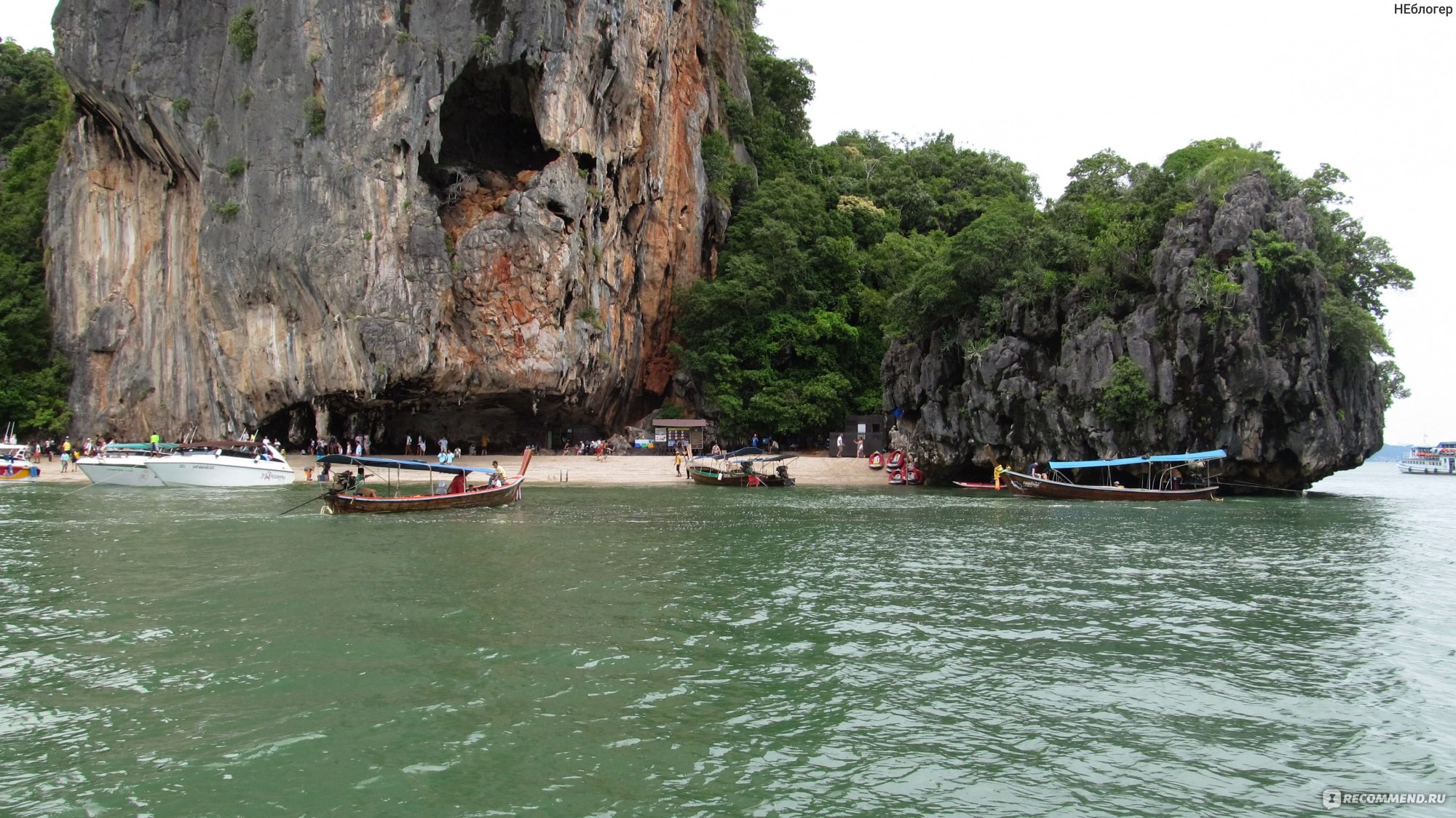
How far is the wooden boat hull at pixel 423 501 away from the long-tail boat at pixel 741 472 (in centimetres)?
1142

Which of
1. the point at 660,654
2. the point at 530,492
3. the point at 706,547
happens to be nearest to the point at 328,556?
the point at 706,547

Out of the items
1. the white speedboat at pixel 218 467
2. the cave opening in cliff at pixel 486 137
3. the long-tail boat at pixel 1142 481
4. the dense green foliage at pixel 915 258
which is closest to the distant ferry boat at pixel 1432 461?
the dense green foliage at pixel 915 258

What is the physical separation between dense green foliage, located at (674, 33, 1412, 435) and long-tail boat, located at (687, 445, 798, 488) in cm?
679

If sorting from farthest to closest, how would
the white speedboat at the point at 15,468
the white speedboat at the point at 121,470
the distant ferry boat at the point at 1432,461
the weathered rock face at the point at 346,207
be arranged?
the distant ferry boat at the point at 1432,461, the weathered rock face at the point at 346,207, the white speedboat at the point at 15,468, the white speedboat at the point at 121,470

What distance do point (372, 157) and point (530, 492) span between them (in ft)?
54.2

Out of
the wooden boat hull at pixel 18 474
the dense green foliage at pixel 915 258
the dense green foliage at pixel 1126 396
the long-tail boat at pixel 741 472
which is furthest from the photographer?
the long-tail boat at pixel 741 472

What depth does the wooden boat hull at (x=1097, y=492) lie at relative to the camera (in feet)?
107

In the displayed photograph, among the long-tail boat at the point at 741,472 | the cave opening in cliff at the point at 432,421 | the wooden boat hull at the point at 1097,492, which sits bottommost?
the wooden boat hull at the point at 1097,492

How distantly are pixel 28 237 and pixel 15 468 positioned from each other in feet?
59.3

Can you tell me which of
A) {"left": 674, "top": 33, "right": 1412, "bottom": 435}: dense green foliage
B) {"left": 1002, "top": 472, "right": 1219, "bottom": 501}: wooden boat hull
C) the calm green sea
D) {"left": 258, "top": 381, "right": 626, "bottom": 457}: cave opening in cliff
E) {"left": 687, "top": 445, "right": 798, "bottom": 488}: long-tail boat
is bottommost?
the calm green sea

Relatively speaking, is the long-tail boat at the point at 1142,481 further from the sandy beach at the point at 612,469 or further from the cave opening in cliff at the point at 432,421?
the cave opening in cliff at the point at 432,421

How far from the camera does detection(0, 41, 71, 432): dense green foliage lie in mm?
42312

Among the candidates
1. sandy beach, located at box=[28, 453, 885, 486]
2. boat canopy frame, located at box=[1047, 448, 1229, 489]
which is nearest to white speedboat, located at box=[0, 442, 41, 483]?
sandy beach, located at box=[28, 453, 885, 486]

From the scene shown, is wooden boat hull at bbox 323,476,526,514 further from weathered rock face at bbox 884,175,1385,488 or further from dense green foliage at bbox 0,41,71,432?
dense green foliage at bbox 0,41,71,432
